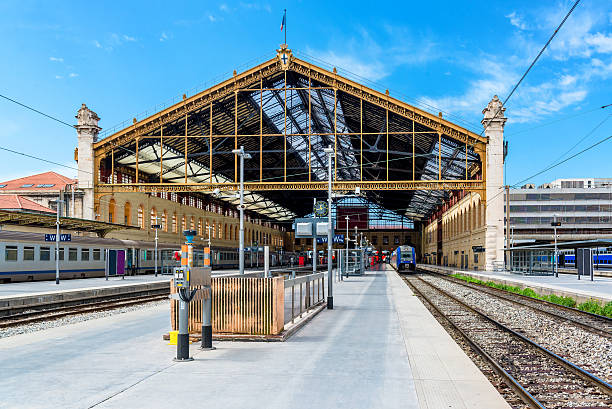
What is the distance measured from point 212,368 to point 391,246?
419ft

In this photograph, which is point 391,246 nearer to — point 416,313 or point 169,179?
point 169,179

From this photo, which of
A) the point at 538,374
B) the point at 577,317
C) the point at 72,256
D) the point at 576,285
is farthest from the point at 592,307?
the point at 72,256

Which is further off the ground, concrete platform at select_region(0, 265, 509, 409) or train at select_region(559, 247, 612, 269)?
concrete platform at select_region(0, 265, 509, 409)

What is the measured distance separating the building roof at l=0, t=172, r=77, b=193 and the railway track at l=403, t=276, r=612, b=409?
52.1 m

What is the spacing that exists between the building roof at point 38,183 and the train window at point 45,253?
2377cm

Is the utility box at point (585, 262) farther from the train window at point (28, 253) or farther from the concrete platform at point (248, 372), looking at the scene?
the train window at point (28, 253)

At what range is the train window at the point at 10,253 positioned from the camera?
30.8 m

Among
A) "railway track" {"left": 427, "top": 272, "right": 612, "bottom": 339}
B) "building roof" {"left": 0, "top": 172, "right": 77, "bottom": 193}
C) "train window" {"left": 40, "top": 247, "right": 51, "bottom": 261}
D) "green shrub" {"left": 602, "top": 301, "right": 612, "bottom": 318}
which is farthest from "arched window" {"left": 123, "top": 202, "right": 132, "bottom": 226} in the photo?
"green shrub" {"left": 602, "top": 301, "right": 612, "bottom": 318}

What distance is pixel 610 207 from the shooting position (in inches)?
3967

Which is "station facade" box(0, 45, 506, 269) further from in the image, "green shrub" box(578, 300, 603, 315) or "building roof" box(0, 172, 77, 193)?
"green shrub" box(578, 300, 603, 315)

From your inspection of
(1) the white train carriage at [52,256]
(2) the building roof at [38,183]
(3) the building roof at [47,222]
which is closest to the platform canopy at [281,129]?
(3) the building roof at [47,222]

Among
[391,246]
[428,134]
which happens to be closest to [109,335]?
[428,134]

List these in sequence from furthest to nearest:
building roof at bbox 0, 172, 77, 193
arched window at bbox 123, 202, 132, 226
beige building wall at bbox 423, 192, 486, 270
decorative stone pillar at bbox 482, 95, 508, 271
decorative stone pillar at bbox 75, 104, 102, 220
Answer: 1. building roof at bbox 0, 172, 77, 193
2. arched window at bbox 123, 202, 132, 226
3. beige building wall at bbox 423, 192, 486, 270
4. decorative stone pillar at bbox 75, 104, 102, 220
5. decorative stone pillar at bbox 482, 95, 508, 271

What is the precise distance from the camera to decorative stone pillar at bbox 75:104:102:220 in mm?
50719
